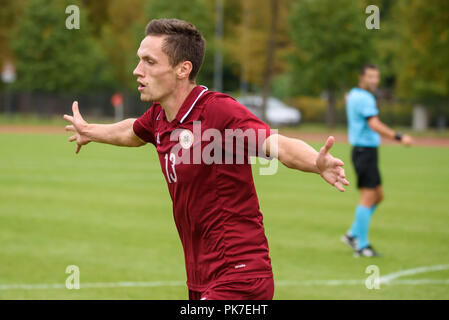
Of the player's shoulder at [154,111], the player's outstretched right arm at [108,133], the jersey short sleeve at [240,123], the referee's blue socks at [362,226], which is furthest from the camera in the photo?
the referee's blue socks at [362,226]

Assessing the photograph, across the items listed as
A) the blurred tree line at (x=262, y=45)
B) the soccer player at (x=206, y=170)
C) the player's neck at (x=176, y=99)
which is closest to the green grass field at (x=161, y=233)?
the soccer player at (x=206, y=170)

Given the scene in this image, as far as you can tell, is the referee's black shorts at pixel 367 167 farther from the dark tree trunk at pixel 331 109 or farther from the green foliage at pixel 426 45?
the dark tree trunk at pixel 331 109

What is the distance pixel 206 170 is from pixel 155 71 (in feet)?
2.31

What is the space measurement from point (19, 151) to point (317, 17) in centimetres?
2563

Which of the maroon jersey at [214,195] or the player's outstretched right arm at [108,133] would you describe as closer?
the maroon jersey at [214,195]

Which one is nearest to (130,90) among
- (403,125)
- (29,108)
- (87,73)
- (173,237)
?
(87,73)

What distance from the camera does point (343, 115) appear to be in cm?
4906

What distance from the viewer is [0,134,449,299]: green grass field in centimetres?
798

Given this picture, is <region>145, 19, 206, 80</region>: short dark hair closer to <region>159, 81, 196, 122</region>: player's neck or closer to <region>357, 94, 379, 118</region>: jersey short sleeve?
<region>159, 81, 196, 122</region>: player's neck

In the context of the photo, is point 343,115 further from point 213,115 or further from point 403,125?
point 213,115

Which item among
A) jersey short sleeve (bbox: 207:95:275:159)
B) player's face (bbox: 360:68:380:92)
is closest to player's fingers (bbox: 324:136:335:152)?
jersey short sleeve (bbox: 207:95:275:159)

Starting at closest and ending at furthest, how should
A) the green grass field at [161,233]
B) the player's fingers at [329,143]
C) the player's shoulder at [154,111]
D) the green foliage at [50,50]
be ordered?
the player's fingers at [329,143] → the player's shoulder at [154,111] → the green grass field at [161,233] → the green foliage at [50,50]

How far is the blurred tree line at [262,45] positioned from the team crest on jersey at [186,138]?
37.7 m

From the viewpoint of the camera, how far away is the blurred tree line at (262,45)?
42.9m
